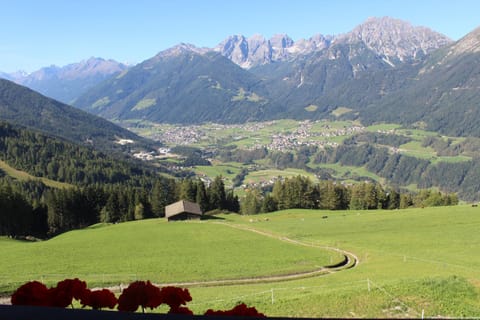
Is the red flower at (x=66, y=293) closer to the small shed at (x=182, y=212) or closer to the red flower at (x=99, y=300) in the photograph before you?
the red flower at (x=99, y=300)

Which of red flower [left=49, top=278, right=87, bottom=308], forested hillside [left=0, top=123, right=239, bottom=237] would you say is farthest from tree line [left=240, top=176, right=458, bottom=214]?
red flower [left=49, top=278, right=87, bottom=308]

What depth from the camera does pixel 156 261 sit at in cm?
4362

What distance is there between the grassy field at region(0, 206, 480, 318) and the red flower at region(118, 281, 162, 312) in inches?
461

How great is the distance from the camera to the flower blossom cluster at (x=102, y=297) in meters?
4.77

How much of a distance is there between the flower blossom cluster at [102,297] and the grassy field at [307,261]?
11.5 m

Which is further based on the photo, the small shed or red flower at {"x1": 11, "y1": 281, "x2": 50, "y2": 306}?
the small shed

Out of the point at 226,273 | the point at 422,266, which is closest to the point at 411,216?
the point at 422,266

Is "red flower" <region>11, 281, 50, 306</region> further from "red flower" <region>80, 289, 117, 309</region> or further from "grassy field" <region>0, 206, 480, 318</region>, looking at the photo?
"grassy field" <region>0, 206, 480, 318</region>

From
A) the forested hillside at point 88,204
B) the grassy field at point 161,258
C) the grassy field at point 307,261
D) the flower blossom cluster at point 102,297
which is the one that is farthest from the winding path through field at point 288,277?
the forested hillside at point 88,204

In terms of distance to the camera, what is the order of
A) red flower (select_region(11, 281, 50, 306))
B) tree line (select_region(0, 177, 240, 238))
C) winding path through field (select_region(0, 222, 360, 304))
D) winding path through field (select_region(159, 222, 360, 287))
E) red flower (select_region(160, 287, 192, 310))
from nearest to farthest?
red flower (select_region(11, 281, 50, 306))
red flower (select_region(160, 287, 192, 310))
winding path through field (select_region(0, 222, 360, 304))
winding path through field (select_region(159, 222, 360, 287))
tree line (select_region(0, 177, 240, 238))

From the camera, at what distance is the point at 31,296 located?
4789 millimetres

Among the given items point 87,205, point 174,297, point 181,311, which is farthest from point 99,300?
point 87,205

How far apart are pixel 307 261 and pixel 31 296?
132ft

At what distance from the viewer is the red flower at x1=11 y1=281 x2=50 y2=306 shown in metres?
4.75
